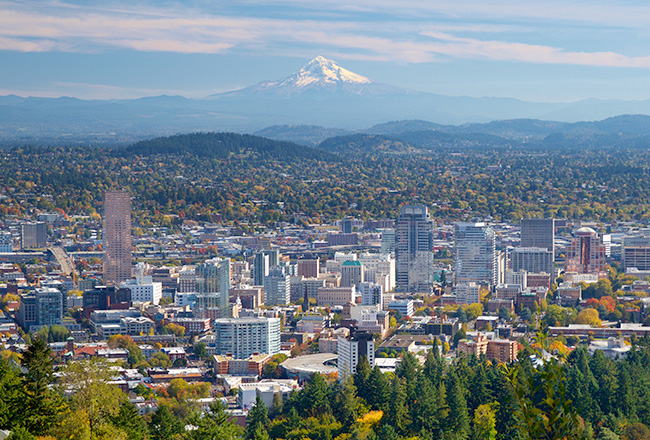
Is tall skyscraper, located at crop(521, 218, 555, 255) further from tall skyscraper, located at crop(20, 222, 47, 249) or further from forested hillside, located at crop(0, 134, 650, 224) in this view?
tall skyscraper, located at crop(20, 222, 47, 249)

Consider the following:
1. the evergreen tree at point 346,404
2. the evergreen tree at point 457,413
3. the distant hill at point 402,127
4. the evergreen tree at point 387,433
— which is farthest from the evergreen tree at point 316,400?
the distant hill at point 402,127

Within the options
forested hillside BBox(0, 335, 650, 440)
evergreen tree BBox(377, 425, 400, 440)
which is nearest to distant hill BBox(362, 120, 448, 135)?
forested hillside BBox(0, 335, 650, 440)

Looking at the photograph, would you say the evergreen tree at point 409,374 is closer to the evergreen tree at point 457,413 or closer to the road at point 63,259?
the evergreen tree at point 457,413

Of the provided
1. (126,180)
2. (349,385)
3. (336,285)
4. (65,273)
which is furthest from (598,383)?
(126,180)

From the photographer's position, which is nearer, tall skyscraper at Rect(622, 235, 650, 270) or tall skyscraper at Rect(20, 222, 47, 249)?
tall skyscraper at Rect(622, 235, 650, 270)

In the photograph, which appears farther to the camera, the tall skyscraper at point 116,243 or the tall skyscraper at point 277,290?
the tall skyscraper at point 116,243

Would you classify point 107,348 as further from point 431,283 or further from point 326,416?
point 431,283
